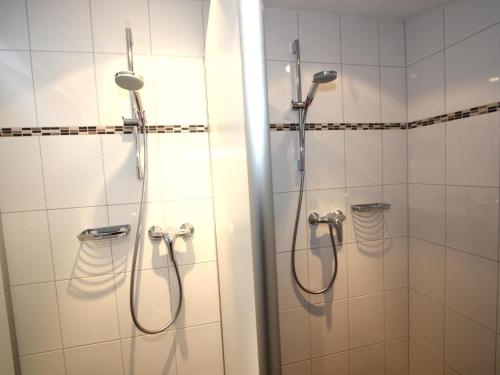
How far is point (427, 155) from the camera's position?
4.33 feet

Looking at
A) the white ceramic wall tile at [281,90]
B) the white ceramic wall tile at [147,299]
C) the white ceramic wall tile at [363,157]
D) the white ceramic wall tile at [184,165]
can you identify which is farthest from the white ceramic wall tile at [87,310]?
the white ceramic wall tile at [363,157]

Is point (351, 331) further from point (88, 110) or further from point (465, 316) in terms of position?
point (88, 110)

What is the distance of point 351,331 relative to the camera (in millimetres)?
1408

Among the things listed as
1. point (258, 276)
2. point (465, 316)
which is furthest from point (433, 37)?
point (258, 276)

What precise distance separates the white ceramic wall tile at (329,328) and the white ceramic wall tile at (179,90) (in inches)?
51.0

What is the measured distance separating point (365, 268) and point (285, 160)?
0.84m

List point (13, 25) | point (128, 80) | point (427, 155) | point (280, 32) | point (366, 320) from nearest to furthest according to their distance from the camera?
point (128, 80) → point (13, 25) → point (280, 32) → point (427, 155) → point (366, 320)

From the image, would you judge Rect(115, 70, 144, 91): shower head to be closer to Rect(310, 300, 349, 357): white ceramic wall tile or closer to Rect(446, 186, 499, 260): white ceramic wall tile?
Rect(310, 300, 349, 357): white ceramic wall tile

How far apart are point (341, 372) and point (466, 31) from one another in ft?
6.48

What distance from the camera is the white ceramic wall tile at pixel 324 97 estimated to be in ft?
4.12

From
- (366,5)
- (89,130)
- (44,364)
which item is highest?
(366,5)

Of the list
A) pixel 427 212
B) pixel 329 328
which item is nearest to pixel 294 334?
pixel 329 328

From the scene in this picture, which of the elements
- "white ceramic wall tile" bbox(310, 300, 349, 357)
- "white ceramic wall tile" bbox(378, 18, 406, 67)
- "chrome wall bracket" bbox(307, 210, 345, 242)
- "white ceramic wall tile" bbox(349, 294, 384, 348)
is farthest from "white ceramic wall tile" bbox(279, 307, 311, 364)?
"white ceramic wall tile" bbox(378, 18, 406, 67)

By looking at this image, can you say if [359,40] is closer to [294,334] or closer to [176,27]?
[176,27]
